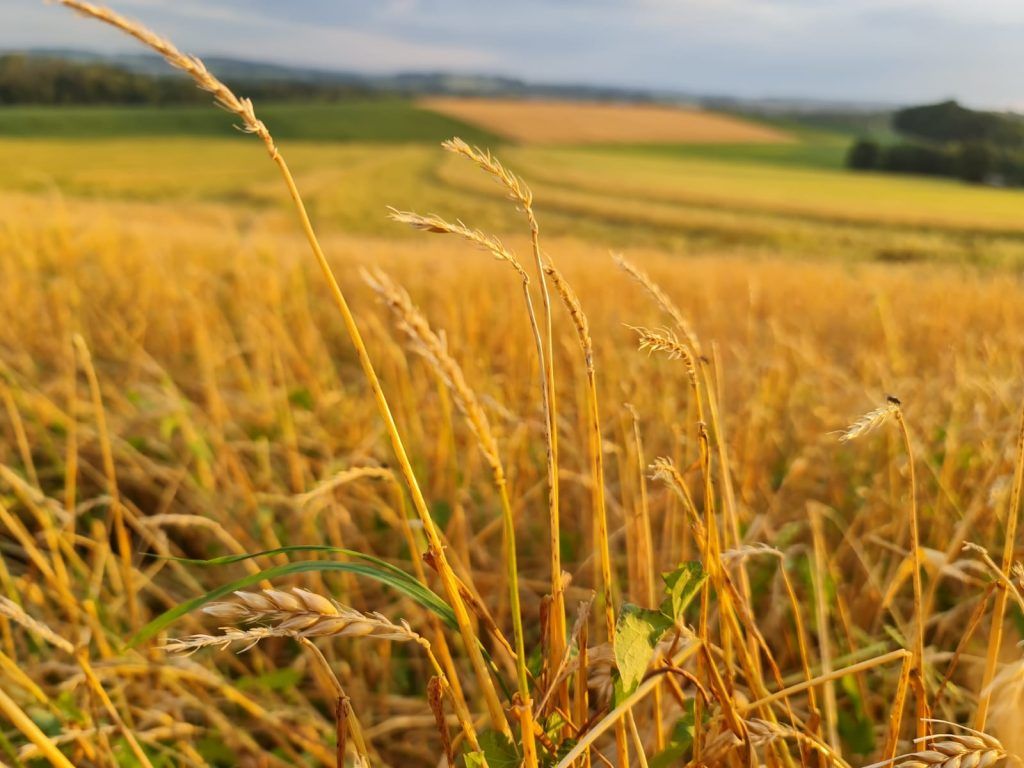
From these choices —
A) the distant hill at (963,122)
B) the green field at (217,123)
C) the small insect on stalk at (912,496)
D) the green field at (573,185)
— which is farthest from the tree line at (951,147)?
the green field at (217,123)

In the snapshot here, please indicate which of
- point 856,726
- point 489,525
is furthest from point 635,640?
point 489,525

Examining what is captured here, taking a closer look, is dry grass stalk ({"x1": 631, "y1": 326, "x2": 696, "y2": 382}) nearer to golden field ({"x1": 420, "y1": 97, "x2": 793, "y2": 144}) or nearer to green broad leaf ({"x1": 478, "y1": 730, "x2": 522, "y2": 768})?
green broad leaf ({"x1": 478, "y1": 730, "x2": 522, "y2": 768})

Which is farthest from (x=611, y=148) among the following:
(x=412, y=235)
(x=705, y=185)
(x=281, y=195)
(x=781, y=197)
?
(x=412, y=235)

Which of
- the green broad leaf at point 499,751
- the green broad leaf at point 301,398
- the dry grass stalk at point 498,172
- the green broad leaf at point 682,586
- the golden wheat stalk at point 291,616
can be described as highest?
the dry grass stalk at point 498,172

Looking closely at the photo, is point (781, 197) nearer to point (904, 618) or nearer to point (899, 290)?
point (899, 290)

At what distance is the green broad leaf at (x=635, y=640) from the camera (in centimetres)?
68

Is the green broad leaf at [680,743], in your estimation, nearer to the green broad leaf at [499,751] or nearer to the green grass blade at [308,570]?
the green broad leaf at [499,751]

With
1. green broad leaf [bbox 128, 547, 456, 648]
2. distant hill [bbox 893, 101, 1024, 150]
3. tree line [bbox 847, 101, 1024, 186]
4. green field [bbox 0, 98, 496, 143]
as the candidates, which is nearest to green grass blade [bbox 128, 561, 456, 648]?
green broad leaf [bbox 128, 547, 456, 648]

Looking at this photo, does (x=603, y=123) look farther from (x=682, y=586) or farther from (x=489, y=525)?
(x=682, y=586)

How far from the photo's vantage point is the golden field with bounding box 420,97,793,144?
48.8 metres

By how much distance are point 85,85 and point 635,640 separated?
6955cm

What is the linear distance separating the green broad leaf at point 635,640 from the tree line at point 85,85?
195ft

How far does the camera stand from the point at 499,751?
74 cm

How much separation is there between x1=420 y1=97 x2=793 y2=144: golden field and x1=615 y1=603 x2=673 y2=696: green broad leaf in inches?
1880
